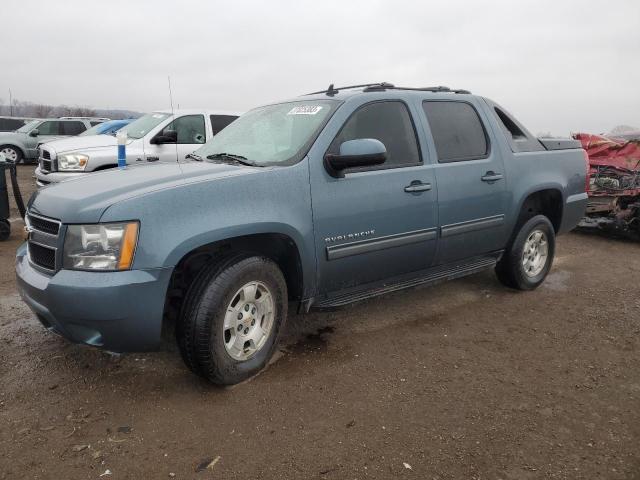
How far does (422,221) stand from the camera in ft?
12.3

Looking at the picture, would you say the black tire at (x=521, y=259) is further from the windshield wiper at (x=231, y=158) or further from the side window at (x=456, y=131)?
the windshield wiper at (x=231, y=158)

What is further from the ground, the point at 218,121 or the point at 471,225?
the point at 218,121

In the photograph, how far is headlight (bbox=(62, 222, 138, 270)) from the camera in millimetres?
2564

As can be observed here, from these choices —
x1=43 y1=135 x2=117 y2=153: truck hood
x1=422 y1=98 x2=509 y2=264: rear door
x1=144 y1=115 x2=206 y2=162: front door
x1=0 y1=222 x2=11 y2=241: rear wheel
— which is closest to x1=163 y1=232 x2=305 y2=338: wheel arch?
x1=422 y1=98 x2=509 y2=264: rear door

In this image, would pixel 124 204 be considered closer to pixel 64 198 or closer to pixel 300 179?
pixel 64 198

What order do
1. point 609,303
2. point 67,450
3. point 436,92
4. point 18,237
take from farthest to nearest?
point 18,237, point 609,303, point 436,92, point 67,450

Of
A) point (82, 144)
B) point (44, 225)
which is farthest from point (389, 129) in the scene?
point (82, 144)

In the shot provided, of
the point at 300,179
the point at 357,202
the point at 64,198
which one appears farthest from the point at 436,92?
the point at 64,198

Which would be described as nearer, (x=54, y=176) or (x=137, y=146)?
(x=54, y=176)

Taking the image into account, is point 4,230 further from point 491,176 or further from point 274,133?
point 491,176

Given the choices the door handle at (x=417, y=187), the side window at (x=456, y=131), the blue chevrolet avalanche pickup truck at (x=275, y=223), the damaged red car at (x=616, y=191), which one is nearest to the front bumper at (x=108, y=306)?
the blue chevrolet avalanche pickup truck at (x=275, y=223)

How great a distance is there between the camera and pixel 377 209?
136 inches

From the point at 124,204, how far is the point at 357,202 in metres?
1.48

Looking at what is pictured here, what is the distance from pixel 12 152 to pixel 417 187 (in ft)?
56.4
